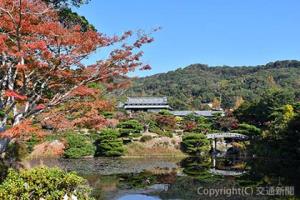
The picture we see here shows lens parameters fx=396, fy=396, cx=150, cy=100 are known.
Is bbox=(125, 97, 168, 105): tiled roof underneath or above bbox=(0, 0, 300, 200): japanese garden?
above

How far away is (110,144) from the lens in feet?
94.7

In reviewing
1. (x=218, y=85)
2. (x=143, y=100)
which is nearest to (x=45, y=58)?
(x=143, y=100)

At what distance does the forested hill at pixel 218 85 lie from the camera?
74.6 m

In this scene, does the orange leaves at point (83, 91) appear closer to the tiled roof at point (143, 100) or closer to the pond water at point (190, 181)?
the pond water at point (190, 181)

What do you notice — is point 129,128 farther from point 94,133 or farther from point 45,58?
point 45,58

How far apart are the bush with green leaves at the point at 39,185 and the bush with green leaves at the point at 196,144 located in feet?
72.5

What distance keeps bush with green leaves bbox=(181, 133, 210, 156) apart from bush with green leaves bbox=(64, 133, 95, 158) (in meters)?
7.17

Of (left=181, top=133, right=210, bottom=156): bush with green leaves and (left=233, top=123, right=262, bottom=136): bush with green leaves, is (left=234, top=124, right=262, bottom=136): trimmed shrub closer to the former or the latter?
(left=233, top=123, right=262, bottom=136): bush with green leaves

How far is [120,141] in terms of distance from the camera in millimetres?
29516

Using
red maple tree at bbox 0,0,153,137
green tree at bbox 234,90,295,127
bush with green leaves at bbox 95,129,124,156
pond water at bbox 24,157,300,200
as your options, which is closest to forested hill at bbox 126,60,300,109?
green tree at bbox 234,90,295,127

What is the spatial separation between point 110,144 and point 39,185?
2099cm

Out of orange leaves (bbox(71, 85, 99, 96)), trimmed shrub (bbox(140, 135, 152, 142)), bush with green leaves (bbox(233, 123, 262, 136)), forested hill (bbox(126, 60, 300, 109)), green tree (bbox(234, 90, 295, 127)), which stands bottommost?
trimmed shrub (bbox(140, 135, 152, 142))

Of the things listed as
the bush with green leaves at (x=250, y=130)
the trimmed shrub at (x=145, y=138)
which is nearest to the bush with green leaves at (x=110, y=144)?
the trimmed shrub at (x=145, y=138)

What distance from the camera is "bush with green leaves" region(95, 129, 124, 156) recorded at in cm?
2873
